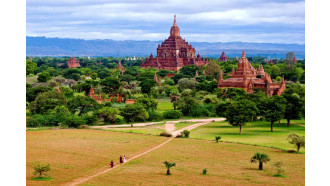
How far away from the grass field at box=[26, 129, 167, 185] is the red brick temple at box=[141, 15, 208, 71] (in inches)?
3946

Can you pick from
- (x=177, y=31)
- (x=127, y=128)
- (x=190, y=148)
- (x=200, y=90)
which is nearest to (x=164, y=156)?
(x=190, y=148)

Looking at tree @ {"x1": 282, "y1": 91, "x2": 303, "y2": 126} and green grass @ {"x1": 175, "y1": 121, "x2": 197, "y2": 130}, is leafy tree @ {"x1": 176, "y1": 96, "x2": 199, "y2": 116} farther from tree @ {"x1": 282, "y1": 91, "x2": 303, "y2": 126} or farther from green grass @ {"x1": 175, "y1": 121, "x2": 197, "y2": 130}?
tree @ {"x1": 282, "y1": 91, "x2": 303, "y2": 126}

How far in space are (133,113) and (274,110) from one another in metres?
17.0

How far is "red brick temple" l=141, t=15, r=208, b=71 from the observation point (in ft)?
502

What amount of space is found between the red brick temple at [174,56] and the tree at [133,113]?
8911 cm

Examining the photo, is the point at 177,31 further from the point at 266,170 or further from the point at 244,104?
the point at 266,170

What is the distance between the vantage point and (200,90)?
91.8 metres

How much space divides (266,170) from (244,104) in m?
21.4

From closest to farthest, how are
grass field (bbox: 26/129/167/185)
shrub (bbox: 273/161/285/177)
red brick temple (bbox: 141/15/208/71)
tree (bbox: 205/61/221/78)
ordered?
shrub (bbox: 273/161/285/177) → grass field (bbox: 26/129/167/185) → tree (bbox: 205/61/221/78) → red brick temple (bbox: 141/15/208/71)

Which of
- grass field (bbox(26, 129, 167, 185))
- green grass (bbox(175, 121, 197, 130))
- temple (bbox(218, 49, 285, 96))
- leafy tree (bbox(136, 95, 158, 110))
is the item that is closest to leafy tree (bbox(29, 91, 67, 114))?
leafy tree (bbox(136, 95, 158, 110))

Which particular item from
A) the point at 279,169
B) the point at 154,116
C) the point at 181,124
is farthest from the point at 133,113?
the point at 279,169

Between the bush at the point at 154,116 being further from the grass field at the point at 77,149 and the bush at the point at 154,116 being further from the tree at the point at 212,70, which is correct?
the tree at the point at 212,70
